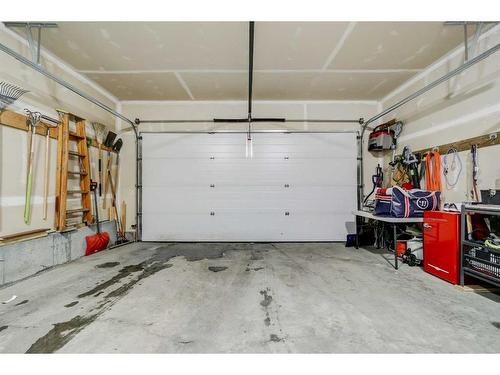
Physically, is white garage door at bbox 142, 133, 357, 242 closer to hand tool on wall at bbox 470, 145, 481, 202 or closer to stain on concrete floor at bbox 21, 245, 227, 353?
stain on concrete floor at bbox 21, 245, 227, 353

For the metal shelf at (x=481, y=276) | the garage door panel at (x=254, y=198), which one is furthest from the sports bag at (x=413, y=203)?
the garage door panel at (x=254, y=198)

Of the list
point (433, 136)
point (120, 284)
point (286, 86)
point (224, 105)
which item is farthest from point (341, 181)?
point (120, 284)

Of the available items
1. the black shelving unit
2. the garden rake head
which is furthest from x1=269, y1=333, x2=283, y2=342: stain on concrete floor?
the garden rake head

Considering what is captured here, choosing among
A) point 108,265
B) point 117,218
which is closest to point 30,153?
point 108,265

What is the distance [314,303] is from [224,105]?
4686 millimetres

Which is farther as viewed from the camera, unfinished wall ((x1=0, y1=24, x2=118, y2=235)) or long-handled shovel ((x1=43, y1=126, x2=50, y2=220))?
long-handled shovel ((x1=43, y1=126, x2=50, y2=220))

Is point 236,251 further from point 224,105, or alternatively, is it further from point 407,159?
point 407,159

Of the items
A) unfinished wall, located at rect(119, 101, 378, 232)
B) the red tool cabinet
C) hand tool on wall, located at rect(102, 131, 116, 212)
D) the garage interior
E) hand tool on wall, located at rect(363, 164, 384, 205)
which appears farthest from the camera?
unfinished wall, located at rect(119, 101, 378, 232)

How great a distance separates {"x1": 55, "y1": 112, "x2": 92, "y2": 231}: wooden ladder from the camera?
3.71 m

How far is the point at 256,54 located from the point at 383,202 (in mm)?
3143

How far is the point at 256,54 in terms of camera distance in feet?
11.8

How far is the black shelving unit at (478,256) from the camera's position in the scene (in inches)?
94.0

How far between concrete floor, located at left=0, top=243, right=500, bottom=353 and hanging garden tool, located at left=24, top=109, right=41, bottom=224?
96 cm

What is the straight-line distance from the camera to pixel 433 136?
156 inches
